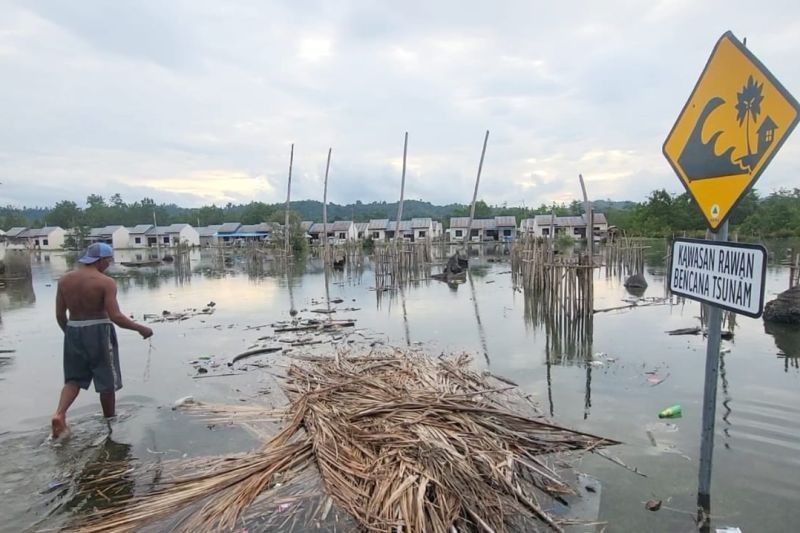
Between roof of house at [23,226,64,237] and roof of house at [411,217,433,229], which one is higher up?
roof of house at [411,217,433,229]

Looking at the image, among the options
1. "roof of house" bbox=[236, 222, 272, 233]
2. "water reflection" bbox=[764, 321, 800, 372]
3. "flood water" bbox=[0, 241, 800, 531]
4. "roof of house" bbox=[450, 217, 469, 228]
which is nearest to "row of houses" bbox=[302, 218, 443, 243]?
"roof of house" bbox=[450, 217, 469, 228]

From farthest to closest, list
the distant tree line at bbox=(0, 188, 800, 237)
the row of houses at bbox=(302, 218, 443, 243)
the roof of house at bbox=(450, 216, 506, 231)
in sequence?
1. the row of houses at bbox=(302, 218, 443, 243)
2. the roof of house at bbox=(450, 216, 506, 231)
3. the distant tree line at bbox=(0, 188, 800, 237)

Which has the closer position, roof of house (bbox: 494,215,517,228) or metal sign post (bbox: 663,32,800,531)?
metal sign post (bbox: 663,32,800,531)

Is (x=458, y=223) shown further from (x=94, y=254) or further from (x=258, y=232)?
(x=94, y=254)

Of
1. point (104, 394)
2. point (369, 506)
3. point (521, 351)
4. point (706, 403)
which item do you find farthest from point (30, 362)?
point (706, 403)

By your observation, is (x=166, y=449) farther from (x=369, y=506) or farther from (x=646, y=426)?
(x=646, y=426)

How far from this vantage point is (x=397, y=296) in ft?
50.6

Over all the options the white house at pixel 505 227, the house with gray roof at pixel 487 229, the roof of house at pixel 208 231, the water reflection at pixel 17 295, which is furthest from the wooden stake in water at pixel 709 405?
the roof of house at pixel 208 231

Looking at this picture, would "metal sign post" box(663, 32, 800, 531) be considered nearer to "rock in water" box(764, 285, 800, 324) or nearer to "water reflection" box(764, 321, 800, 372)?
"water reflection" box(764, 321, 800, 372)

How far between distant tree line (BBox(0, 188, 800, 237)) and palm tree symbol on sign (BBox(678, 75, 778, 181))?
0.22 m

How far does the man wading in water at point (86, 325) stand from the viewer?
462 cm

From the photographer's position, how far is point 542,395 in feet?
19.3

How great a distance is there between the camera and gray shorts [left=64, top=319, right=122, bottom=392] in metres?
4.64

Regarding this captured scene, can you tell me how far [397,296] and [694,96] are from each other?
42.3 ft
